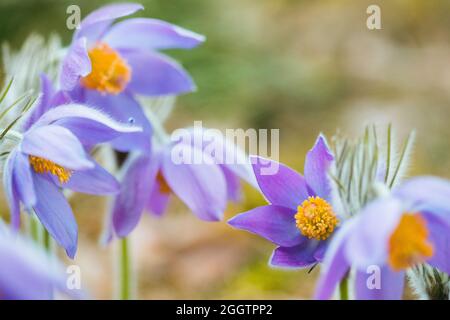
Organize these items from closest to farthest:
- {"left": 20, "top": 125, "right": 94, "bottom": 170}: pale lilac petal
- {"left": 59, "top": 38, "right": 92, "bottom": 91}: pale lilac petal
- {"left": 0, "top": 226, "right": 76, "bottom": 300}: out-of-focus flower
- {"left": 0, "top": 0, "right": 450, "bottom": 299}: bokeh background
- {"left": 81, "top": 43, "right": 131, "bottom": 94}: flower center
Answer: {"left": 0, "top": 226, "right": 76, "bottom": 300}: out-of-focus flower < {"left": 20, "top": 125, "right": 94, "bottom": 170}: pale lilac petal < {"left": 59, "top": 38, "right": 92, "bottom": 91}: pale lilac petal < {"left": 81, "top": 43, "right": 131, "bottom": 94}: flower center < {"left": 0, "top": 0, "right": 450, "bottom": 299}: bokeh background

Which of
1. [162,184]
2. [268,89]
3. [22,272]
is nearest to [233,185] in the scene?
[162,184]

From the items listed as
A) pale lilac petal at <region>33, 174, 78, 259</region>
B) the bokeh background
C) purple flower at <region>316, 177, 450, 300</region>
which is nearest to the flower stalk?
pale lilac petal at <region>33, 174, 78, 259</region>

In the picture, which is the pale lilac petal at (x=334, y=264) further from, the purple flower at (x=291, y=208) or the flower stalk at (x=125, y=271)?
the flower stalk at (x=125, y=271)

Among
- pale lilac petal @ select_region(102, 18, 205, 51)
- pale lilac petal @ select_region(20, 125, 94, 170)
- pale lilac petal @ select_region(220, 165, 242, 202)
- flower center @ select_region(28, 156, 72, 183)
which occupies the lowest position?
pale lilac petal @ select_region(220, 165, 242, 202)

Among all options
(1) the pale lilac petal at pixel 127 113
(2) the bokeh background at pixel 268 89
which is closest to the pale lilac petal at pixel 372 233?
(1) the pale lilac petal at pixel 127 113

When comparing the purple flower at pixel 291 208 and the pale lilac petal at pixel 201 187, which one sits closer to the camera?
the purple flower at pixel 291 208

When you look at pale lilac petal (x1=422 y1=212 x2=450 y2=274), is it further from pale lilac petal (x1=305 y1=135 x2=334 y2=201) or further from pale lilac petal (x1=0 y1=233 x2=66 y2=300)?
pale lilac petal (x1=0 y1=233 x2=66 y2=300)
